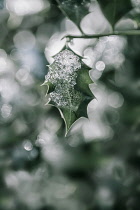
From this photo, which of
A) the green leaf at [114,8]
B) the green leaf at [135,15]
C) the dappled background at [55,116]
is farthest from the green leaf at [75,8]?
the dappled background at [55,116]

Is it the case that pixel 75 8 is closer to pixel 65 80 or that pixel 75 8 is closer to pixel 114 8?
pixel 114 8

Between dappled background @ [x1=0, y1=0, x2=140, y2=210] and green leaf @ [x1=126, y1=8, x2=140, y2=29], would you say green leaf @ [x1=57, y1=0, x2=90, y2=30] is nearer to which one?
green leaf @ [x1=126, y1=8, x2=140, y2=29]

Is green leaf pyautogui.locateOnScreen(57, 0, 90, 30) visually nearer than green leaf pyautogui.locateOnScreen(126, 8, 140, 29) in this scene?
Yes

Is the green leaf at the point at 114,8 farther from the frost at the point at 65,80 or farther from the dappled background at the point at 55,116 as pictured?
the dappled background at the point at 55,116

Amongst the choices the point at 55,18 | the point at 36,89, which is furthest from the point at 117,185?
the point at 55,18

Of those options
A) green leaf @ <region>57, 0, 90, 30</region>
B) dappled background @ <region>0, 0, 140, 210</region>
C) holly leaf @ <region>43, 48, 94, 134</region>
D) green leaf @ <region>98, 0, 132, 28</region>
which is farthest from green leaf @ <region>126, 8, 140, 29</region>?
dappled background @ <region>0, 0, 140, 210</region>

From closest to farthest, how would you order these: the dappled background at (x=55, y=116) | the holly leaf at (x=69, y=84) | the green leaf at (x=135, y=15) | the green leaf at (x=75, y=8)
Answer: the holly leaf at (x=69, y=84)
the green leaf at (x=75, y=8)
the green leaf at (x=135, y=15)
the dappled background at (x=55, y=116)
